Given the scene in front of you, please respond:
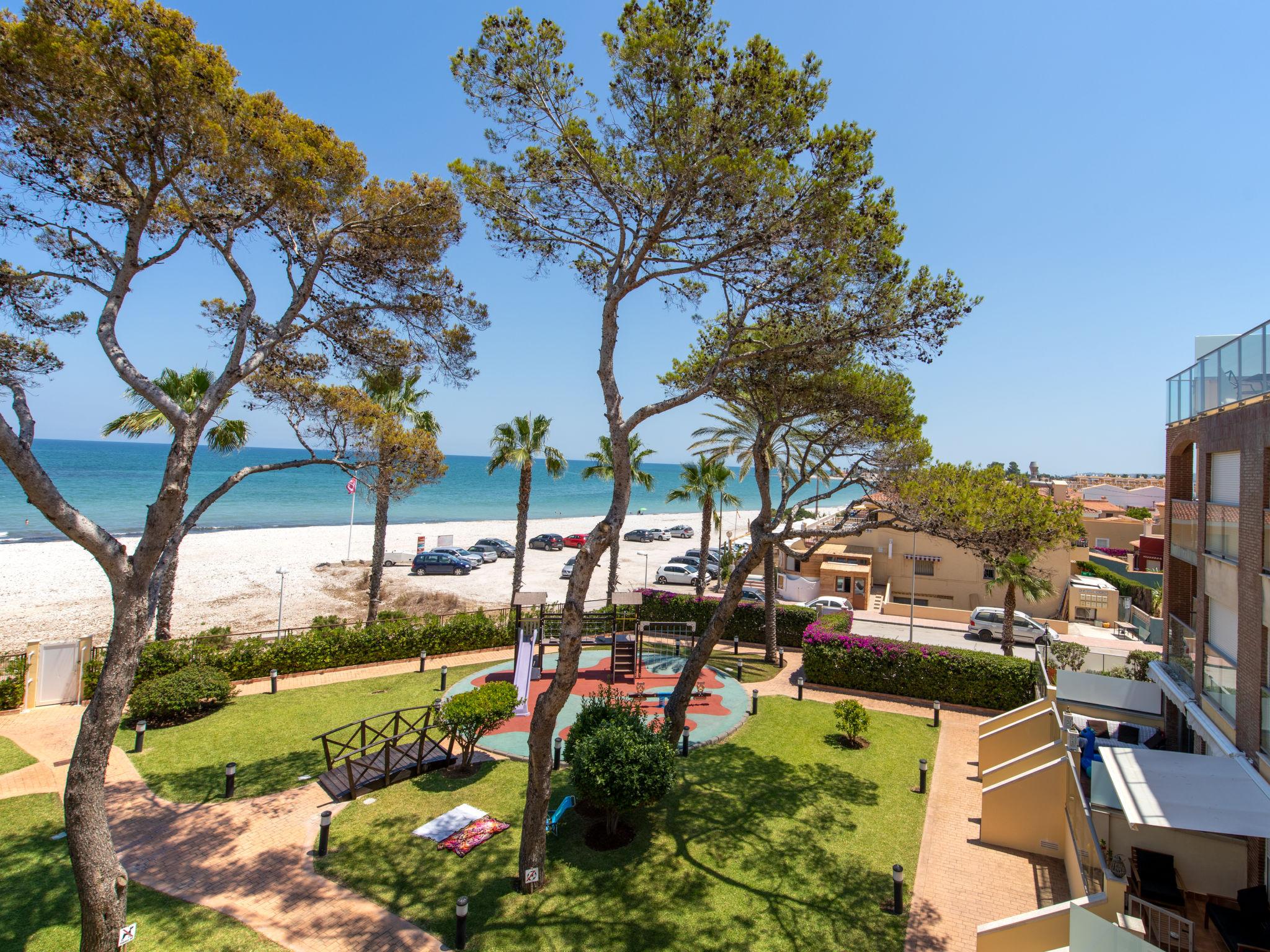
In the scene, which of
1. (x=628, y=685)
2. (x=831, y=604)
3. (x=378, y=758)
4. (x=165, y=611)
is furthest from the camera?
(x=831, y=604)

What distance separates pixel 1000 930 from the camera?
7.12m

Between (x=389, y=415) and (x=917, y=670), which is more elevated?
(x=389, y=415)

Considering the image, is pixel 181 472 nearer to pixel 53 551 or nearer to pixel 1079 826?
pixel 1079 826

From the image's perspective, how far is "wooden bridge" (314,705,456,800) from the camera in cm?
1077

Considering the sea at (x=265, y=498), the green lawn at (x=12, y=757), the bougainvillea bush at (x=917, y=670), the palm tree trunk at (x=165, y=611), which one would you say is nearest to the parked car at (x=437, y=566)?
the sea at (x=265, y=498)

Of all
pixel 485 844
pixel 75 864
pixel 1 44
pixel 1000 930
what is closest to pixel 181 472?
pixel 75 864

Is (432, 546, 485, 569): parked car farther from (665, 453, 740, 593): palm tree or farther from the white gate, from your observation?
the white gate

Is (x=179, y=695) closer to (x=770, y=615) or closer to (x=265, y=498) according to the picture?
(x=770, y=615)

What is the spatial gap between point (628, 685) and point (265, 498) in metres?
90.8

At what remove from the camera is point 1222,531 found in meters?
10.5

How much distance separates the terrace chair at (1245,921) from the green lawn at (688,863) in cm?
362

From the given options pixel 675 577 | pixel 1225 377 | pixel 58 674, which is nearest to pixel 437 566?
pixel 675 577

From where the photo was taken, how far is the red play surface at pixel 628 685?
15.9 meters

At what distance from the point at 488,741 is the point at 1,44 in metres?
13.4
